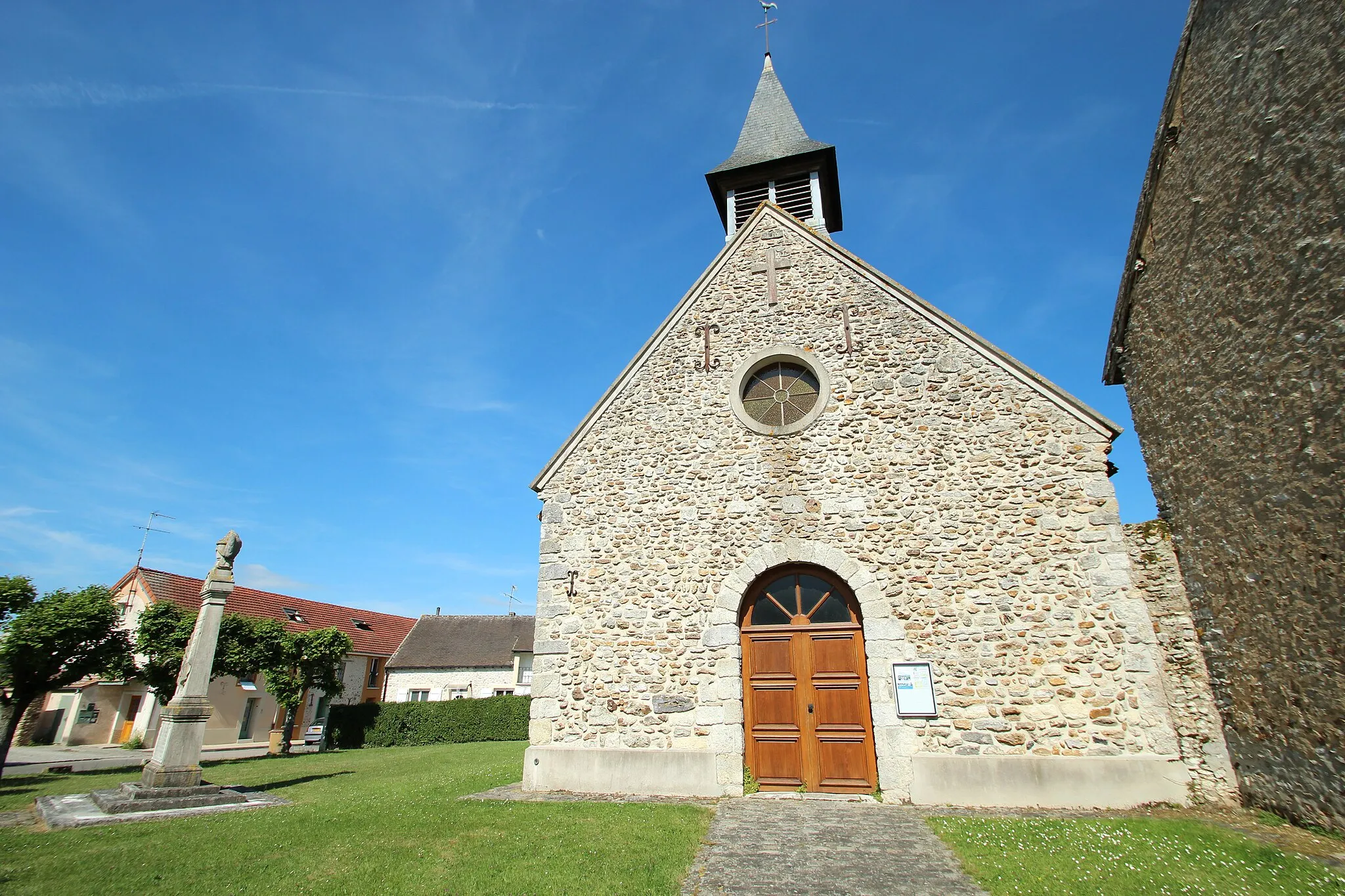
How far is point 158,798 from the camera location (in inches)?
314

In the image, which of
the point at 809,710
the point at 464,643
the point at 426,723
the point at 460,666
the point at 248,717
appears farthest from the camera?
the point at 464,643

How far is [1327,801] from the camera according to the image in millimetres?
5762

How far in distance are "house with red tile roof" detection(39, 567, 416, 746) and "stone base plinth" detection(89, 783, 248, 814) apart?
20119 mm

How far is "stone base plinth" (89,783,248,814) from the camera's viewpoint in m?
7.64

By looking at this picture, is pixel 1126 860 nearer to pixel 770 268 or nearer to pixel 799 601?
pixel 799 601

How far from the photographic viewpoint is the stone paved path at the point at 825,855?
4.74m

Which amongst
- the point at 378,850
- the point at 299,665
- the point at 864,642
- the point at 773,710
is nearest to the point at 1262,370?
the point at 864,642

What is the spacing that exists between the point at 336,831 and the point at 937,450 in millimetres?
8425

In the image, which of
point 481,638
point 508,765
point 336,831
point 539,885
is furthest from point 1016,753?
point 481,638

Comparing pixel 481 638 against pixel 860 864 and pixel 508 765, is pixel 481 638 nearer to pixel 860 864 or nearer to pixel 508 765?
Answer: pixel 508 765

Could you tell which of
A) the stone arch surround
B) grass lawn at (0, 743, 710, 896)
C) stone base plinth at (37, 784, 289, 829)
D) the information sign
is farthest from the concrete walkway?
the information sign

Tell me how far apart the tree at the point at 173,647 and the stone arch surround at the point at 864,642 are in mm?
15108

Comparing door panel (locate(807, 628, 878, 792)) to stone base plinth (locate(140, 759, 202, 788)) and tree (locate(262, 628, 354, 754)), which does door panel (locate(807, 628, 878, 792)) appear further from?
tree (locate(262, 628, 354, 754))

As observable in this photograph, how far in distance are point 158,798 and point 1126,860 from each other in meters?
10.5
